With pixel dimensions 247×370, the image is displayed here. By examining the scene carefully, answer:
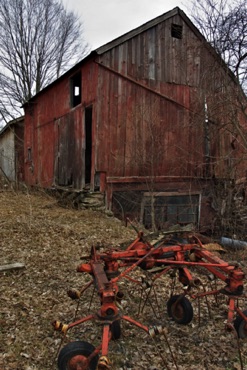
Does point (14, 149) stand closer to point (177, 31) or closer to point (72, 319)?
point (177, 31)

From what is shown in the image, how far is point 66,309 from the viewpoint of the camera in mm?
4051

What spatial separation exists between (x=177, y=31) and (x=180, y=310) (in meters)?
10.5

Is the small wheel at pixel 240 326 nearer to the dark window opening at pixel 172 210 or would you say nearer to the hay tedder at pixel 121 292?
the hay tedder at pixel 121 292

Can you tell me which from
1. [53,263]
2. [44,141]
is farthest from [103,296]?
[44,141]

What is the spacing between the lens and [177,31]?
11.6m

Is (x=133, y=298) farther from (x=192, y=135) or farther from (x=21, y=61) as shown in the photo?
(x=21, y=61)

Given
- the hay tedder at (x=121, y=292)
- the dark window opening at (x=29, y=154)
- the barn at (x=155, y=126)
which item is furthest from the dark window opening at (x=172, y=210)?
the dark window opening at (x=29, y=154)

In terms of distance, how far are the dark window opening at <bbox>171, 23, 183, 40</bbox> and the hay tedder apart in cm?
973

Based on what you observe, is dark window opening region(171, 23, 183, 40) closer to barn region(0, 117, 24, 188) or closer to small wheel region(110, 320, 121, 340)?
small wheel region(110, 320, 121, 340)

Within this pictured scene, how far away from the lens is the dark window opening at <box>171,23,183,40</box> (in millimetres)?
11523

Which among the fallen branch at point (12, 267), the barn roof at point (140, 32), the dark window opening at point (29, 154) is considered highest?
the barn roof at point (140, 32)

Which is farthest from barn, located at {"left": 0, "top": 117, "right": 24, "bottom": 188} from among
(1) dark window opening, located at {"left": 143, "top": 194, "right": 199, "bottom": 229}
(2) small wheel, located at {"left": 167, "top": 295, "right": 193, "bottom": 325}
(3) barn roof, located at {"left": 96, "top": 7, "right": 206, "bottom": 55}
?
(2) small wheel, located at {"left": 167, "top": 295, "right": 193, "bottom": 325}

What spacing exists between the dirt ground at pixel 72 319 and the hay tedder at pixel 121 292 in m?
0.22

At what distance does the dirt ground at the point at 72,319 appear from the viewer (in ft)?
10.2
